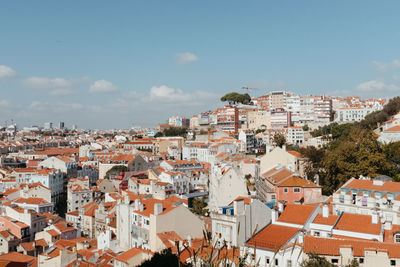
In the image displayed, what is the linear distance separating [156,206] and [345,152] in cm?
1442

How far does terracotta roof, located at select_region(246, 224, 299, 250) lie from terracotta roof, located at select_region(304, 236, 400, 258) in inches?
62.4

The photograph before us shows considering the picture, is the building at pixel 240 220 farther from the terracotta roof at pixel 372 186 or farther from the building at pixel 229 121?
the building at pixel 229 121

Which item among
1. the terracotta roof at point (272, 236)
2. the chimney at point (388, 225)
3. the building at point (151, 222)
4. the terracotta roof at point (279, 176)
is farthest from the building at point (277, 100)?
the chimney at point (388, 225)

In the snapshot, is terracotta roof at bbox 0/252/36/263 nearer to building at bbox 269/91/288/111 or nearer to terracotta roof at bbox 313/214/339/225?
terracotta roof at bbox 313/214/339/225

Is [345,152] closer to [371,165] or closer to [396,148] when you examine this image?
[371,165]

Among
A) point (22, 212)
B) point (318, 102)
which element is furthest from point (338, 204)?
point (318, 102)

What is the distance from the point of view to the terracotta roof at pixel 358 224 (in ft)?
56.6

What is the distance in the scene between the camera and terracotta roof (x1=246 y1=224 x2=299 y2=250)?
17.1 m

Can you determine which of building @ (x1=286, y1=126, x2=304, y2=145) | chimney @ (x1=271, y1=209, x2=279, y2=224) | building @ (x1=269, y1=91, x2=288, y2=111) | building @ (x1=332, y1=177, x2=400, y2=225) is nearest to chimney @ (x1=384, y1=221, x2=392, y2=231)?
building @ (x1=332, y1=177, x2=400, y2=225)

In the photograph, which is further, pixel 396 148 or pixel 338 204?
pixel 396 148

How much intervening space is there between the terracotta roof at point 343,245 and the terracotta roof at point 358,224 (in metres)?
1.42

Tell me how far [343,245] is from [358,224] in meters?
3.21

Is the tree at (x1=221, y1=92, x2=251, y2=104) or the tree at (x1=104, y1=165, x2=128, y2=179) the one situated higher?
the tree at (x1=221, y1=92, x2=251, y2=104)

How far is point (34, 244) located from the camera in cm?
3394
